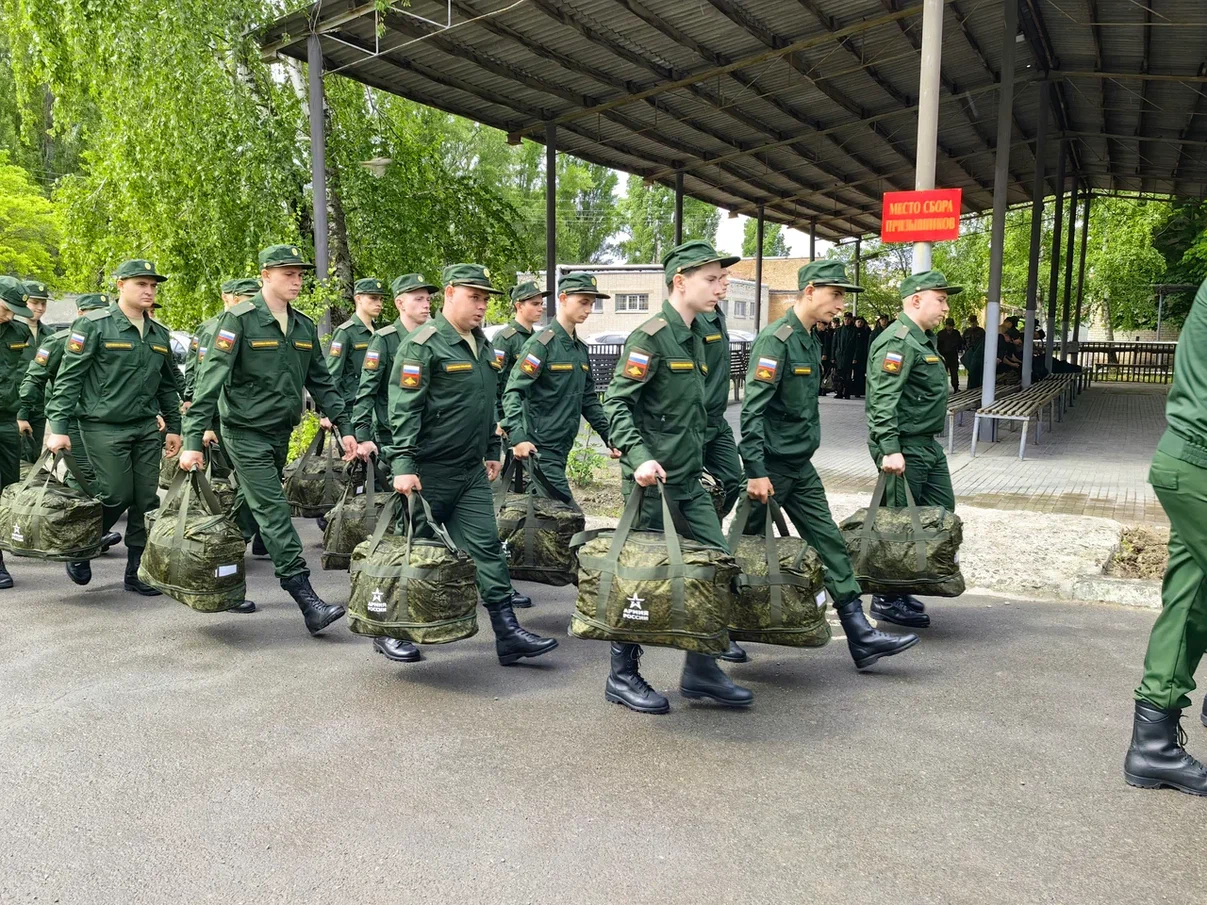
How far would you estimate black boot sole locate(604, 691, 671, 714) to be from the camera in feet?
13.8

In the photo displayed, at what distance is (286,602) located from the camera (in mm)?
6113

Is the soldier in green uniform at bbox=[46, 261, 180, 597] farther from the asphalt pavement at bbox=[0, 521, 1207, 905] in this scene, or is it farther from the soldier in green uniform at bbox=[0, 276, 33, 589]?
the soldier in green uniform at bbox=[0, 276, 33, 589]

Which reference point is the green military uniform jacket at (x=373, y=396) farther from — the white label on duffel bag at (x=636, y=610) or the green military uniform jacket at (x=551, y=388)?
the white label on duffel bag at (x=636, y=610)

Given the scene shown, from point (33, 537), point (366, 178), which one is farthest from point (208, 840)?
point (366, 178)

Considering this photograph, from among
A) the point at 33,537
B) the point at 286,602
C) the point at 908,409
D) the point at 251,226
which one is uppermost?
the point at 251,226

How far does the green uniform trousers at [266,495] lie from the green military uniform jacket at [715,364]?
2394 mm

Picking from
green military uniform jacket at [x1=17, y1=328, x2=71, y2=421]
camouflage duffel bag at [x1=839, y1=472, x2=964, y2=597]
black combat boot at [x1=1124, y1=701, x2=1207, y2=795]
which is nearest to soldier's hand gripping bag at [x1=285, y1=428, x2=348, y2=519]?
green military uniform jacket at [x1=17, y1=328, x2=71, y2=421]

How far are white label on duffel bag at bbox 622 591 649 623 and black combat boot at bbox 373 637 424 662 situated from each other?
5.08 ft

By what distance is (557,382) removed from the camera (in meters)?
6.25

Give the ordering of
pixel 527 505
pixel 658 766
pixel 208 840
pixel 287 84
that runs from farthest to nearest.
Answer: pixel 287 84, pixel 527 505, pixel 658 766, pixel 208 840

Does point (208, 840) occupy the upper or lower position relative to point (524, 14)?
lower

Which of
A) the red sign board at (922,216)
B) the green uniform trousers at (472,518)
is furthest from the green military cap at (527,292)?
the red sign board at (922,216)

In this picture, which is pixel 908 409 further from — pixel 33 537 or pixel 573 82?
pixel 573 82

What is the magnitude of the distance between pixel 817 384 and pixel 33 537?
4710mm
